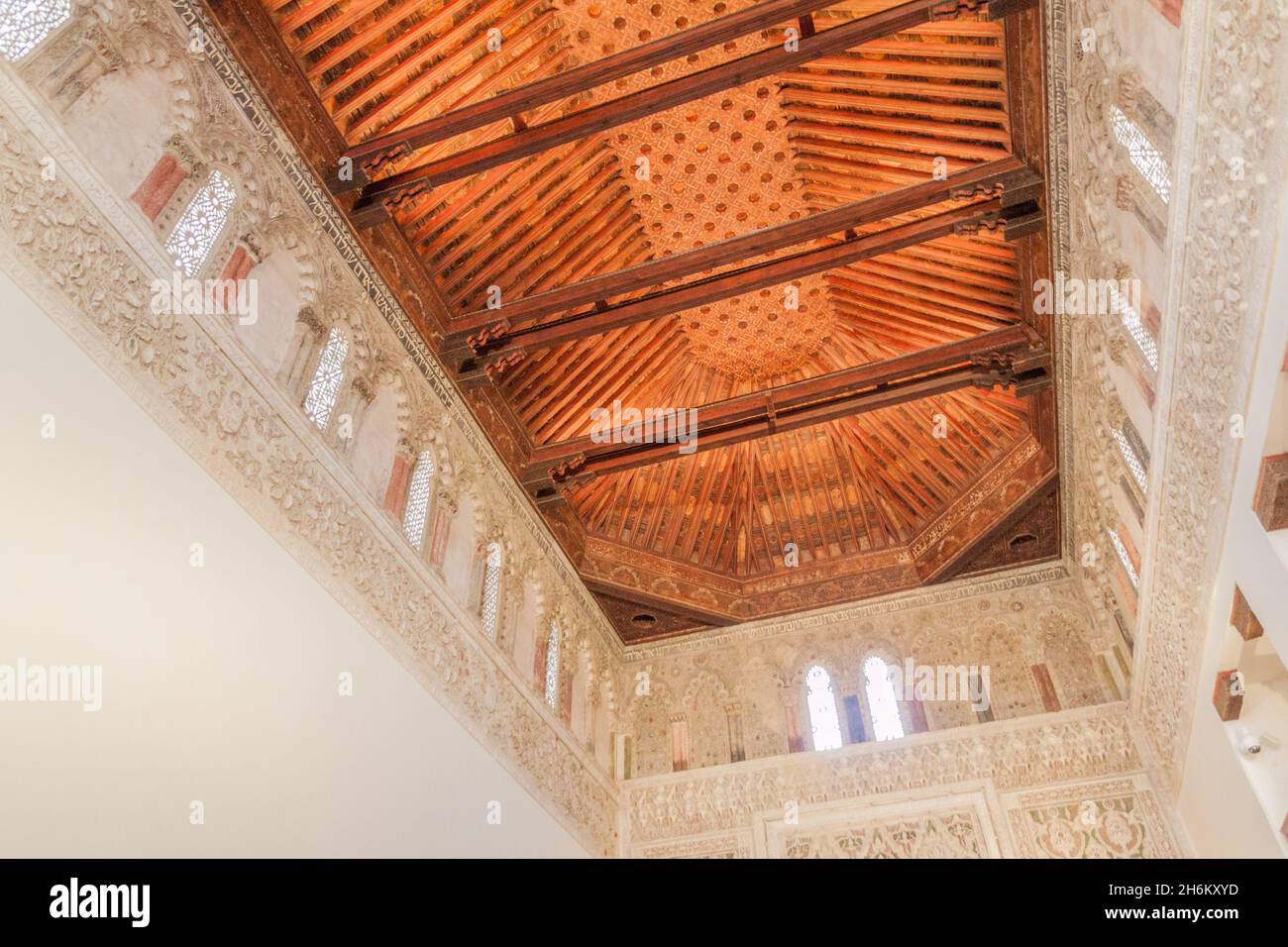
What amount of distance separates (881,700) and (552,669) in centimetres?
354

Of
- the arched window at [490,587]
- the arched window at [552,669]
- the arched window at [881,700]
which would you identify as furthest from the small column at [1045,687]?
the arched window at [490,587]

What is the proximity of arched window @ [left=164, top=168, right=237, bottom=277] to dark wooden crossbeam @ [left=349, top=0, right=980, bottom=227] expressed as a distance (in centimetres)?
123

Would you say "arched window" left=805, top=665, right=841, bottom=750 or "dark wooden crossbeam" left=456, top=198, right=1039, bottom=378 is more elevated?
"dark wooden crossbeam" left=456, top=198, right=1039, bottom=378

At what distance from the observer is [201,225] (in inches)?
205

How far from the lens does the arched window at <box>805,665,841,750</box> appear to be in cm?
966

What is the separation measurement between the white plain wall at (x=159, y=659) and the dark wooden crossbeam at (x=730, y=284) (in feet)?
9.92

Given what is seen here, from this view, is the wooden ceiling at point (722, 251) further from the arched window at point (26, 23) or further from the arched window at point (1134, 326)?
the arched window at point (26, 23)

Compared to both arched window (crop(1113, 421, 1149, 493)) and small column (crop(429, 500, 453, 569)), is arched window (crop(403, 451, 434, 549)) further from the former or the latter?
arched window (crop(1113, 421, 1149, 493))

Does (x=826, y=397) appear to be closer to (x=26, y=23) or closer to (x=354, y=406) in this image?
(x=354, y=406)

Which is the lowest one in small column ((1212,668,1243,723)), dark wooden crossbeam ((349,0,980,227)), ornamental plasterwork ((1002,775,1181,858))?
ornamental plasterwork ((1002,775,1181,858))

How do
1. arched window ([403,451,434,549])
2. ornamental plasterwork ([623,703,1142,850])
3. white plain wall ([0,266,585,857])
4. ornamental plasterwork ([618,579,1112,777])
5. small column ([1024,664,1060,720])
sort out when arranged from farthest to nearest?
1. ornamental plasterwork ([618,579,1112,777])
2. small column ([1024,664,1060,720])
3. ornamental plasterwork ([623,703,1142,850])
4. arched window ([403,451,434,549])
5. white plain wall ([0,266,585,857])

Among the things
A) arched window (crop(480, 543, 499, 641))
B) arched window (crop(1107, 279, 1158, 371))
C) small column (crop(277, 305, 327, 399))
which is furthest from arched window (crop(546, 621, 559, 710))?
arched window (crop(1107, 279, 1158, 371))
